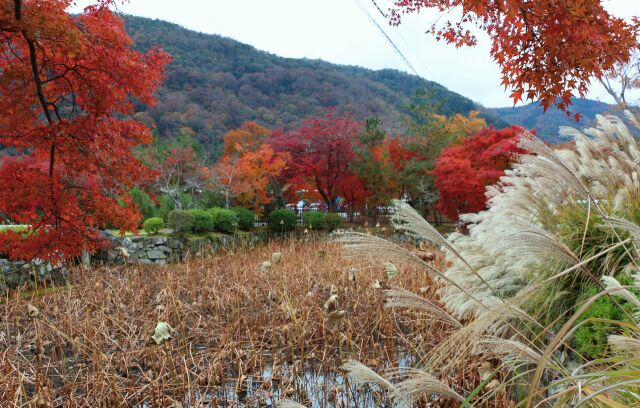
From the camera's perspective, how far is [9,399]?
2.70 metres

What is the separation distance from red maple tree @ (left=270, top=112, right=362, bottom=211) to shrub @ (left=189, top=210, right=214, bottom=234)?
462 centimetres

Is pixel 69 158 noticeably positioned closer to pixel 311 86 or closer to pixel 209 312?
pixel 209 312

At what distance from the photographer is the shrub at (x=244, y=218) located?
15.5m

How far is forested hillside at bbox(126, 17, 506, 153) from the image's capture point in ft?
95.6

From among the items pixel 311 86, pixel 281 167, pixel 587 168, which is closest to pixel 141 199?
pixel 281 167

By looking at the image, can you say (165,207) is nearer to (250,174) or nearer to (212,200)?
(212,200)

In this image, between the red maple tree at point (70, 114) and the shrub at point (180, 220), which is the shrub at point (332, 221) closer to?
the shrub at point (180, 220)

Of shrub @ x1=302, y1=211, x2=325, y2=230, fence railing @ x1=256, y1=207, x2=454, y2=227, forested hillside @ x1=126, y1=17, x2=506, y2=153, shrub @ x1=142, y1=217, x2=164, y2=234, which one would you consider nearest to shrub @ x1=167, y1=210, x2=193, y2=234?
shrub @ x1=142, y1=217, x2=164, y2=234

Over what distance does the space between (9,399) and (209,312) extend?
2323 millimetres

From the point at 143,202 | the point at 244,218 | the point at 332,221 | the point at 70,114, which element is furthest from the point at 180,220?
the point at 70,114

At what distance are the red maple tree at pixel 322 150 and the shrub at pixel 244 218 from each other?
8.30 feet

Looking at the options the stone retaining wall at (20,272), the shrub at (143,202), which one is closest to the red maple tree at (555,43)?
the stone retaining wall at (20,272)

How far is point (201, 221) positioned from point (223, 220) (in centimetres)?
111

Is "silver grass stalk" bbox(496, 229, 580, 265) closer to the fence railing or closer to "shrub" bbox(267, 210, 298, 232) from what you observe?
"shrub" bbox(267, 210, 298, 232)
